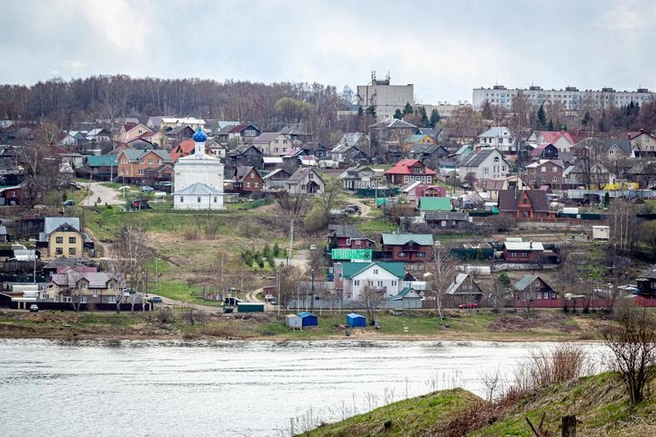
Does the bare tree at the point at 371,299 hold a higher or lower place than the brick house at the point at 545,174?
lower

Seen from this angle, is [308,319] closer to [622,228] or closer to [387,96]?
[622,228]

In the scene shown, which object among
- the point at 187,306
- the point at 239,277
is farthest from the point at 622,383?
the point at 239,277

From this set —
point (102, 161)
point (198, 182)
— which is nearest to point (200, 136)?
point (198, 182)

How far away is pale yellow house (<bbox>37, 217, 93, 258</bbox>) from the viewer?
108ft

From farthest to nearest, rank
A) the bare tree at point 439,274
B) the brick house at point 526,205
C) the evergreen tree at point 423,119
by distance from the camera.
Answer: the evergreen tree at point 423,119 → the brick house at point 526,205 → the bare tree at point 439,274

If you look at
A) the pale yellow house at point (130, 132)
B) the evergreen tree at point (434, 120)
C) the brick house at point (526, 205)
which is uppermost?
the evergreen tree at point (434, 120)

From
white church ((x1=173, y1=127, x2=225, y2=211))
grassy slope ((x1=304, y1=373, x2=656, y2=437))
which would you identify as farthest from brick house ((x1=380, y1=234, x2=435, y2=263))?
grassy slope ((x1=304, y1=373, x2=656, y2=437))

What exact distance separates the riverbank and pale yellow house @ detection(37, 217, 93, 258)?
4991 mm

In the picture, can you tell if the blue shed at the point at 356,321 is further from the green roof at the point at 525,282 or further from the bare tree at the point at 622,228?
the bare tree at the point at 622,228

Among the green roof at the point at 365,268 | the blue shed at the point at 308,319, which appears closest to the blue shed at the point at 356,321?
the blue shed at the point at 308,319

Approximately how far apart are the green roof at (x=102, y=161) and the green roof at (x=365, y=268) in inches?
719

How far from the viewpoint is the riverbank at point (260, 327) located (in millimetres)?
27344

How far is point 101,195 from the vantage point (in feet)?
137

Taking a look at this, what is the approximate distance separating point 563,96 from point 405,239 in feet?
167
